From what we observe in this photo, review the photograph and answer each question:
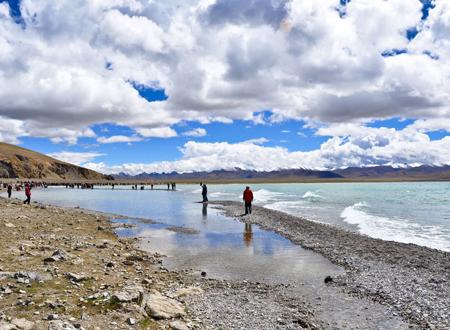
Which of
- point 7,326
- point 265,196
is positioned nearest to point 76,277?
point 7,326

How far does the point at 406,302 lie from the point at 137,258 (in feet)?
35.1

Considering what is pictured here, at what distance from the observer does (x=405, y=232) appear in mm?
30141

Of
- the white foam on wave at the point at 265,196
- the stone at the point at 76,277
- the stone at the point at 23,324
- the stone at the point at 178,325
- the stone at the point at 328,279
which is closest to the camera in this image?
the stone at the point at 23,324

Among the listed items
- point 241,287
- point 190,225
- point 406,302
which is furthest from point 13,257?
point 190,225

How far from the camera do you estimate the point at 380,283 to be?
14273 mm

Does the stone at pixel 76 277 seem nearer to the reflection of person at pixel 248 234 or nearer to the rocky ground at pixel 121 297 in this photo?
the rocky ground at pixel 121 297

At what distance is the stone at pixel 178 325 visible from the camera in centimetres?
927

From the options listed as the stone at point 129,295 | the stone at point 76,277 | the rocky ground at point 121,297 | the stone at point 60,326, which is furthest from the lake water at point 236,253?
the stone at point 60,326

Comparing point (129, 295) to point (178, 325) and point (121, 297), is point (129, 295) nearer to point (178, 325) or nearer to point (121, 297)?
point (121, 297)

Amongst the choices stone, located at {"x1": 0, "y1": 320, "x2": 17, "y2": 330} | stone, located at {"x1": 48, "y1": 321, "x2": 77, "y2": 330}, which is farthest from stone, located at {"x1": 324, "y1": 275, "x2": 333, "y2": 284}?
stone, located at {"x1": 0, "y1": 320, "x2": 17, "y2": 330}

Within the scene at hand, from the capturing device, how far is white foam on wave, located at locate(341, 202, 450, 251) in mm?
25625

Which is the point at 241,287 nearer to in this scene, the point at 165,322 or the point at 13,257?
the point at 165,322

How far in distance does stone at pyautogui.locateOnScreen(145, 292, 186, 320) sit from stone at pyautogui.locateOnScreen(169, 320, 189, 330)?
36cm

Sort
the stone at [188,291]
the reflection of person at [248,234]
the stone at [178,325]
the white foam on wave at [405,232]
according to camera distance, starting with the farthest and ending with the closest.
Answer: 1. the white foam on wave at [405,232]
2. the reflection of person at [248,234]
3. the stone at [188,291]
4. the stone at [178,325]
